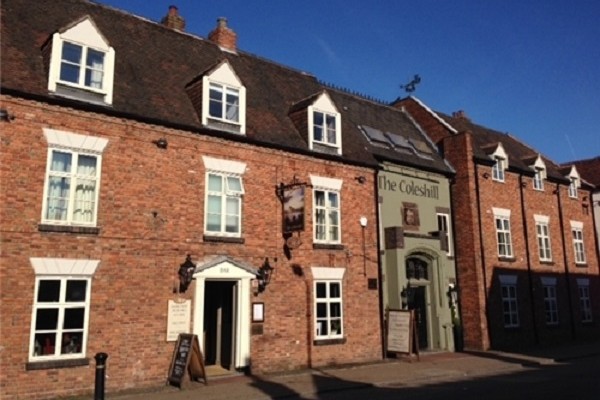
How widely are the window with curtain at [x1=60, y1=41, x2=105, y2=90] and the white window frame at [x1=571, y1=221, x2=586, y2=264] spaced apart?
23.4 metres

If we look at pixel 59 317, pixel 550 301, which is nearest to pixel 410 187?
pixel 550 301

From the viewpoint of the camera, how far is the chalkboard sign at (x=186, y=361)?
12.7 m

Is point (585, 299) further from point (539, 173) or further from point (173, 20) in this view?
point (173, 20)

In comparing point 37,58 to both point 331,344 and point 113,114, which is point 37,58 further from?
point 331,344

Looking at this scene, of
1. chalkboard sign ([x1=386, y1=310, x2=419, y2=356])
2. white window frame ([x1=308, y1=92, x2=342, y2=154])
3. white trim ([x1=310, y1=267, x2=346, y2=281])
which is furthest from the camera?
white window frame ([x1=308, y1=92, x2=342, y2=154])

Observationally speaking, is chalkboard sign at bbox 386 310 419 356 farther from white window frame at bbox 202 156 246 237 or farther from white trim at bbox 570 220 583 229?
white trim at bbox 570 220 583 229

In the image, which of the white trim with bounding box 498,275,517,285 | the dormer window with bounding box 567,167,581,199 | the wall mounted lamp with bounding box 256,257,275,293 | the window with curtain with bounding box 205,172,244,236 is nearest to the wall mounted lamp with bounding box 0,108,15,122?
the window with curtain with bounding box 205,172,244,236

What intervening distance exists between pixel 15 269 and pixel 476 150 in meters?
18.6

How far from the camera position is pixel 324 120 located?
18.2 metres

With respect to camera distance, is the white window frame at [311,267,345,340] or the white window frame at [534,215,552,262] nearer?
the white window frame at [311,267,345,340]

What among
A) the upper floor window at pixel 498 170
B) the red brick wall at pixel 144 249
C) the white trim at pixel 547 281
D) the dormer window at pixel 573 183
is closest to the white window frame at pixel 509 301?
the white trim at pixel 547 281

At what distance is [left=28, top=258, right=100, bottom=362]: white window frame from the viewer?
455 inches

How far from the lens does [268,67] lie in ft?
67.2

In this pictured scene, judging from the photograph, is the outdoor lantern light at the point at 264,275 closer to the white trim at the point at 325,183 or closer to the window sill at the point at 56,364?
the white trim at the point at 325,183
